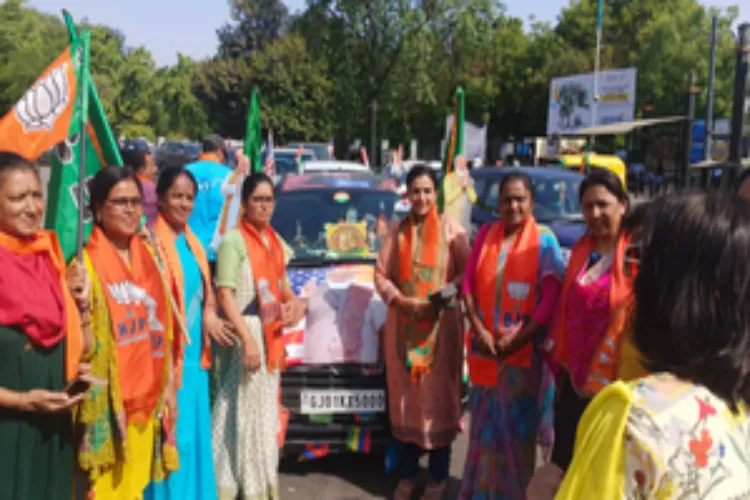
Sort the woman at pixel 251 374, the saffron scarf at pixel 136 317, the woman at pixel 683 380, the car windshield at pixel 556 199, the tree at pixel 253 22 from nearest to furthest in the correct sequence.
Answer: the woman at pixel 683 380 → the saffron scarf at pixel 136 317 → the woman at pixel 251 374 → the car windshield at pixel 556 199 → the tree at pixel 253 22

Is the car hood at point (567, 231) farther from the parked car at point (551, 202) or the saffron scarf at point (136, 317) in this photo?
the saffron scarf at point (136, 317)

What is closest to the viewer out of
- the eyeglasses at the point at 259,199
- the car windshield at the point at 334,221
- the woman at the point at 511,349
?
the woman at the point at 511,349

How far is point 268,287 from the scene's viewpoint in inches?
150

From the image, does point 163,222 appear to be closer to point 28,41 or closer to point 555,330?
point 555,330

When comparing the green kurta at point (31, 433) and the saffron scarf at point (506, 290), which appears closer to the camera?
the green kurta at point (31, 433)

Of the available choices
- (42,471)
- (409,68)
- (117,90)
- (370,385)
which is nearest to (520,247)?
(370,385)

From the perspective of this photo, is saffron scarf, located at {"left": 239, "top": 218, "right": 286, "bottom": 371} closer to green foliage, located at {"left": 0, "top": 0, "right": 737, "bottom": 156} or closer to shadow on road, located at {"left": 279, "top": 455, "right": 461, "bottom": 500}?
shadow on road, located at {"left": 279, "top": 455, "right": 461, "bottom": 500}

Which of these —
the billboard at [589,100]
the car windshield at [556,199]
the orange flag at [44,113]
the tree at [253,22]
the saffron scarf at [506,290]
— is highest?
the tree at [253,22]

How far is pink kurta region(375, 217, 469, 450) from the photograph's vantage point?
3.93 metres

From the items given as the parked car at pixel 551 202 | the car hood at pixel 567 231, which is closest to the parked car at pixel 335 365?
the car hood at pixel 567 231

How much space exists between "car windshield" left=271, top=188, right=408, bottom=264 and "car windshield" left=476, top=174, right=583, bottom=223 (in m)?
3.69

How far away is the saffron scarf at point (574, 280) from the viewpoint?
2807 mm

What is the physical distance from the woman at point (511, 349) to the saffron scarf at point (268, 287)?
3.36 feet

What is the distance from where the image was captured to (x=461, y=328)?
159 inches
